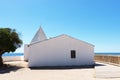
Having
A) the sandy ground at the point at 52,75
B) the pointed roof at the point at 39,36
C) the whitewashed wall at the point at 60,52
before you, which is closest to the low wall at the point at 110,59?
the whitewashed wall at the point at 60,52

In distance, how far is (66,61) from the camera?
77.3ft

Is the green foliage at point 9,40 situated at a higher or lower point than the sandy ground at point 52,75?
higher

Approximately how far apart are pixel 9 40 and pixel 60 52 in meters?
5.96

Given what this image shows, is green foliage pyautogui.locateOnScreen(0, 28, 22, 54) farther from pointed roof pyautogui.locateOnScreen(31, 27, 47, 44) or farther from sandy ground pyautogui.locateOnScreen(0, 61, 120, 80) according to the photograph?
pointed roof pyautogui.locateOnScreen(31, 27, 47, 44)

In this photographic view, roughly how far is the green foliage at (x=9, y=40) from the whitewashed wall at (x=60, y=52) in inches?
75.6

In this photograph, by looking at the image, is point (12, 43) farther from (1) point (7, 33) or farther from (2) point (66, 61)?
(2) point (66, 61)

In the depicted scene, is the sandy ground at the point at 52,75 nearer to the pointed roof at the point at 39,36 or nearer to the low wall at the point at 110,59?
the low wall at the point at 110,59

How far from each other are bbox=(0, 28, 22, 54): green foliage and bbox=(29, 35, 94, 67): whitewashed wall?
192 centimetres

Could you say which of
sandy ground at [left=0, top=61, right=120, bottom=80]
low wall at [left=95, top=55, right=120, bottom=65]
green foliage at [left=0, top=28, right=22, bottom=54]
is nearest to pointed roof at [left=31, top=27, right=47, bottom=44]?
green foliage at [left=0, top=28, right=22, bottom=54]

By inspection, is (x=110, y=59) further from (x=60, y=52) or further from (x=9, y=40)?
(x=9, y=40)

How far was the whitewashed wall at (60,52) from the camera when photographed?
2303cm

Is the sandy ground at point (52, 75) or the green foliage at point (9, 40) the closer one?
the sandy ground at point (52, 75)

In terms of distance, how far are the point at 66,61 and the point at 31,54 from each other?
4148mm

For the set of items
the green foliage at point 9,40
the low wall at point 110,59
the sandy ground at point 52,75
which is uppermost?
the green foliage at point 9,40
